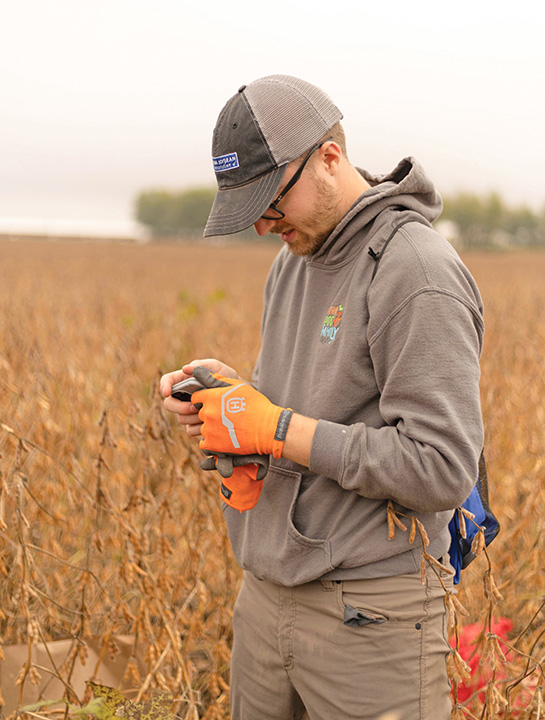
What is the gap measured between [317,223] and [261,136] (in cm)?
22

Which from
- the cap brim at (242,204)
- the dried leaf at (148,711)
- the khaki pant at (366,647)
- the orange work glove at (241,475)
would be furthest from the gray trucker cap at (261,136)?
the dried leaf at (148,711)

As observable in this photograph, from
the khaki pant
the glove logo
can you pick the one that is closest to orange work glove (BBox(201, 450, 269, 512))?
the glove logo

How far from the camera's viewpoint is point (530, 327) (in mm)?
6742

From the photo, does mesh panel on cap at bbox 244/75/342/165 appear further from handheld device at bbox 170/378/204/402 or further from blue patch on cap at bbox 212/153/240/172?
handheld device at bbox 170/378/204/402

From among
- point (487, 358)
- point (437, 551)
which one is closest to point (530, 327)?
point (487, 358)

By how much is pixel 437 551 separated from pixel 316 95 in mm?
1044

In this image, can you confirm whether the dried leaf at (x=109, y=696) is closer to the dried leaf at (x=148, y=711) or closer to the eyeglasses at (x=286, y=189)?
the dried leaf at (x=148, y=711)

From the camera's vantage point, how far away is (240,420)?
1.23m

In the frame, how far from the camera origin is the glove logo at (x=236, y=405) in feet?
4.06

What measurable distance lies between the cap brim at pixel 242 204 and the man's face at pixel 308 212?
0.03 m

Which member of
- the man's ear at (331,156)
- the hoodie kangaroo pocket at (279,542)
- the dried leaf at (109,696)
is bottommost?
the dried leaf at (109,696)

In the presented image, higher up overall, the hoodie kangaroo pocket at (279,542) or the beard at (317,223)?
A: the beard at (317,223)

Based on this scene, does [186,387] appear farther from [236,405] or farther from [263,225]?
[263,225]

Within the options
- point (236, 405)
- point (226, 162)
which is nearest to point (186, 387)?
point (236, 405)
